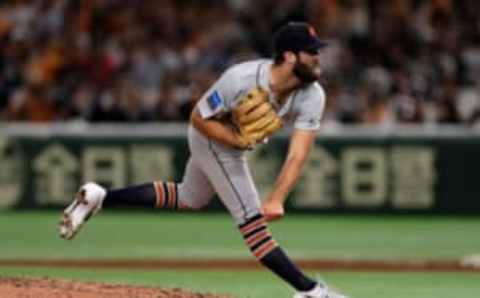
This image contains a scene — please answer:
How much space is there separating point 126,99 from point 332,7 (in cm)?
310

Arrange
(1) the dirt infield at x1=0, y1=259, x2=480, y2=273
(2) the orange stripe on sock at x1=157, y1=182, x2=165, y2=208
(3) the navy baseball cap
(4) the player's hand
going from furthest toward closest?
1. (1) the dirt infield at x1=0, y1=259, x2=480, y2=273
2. (2) the orange stripe on sock at x1=157, y1=182, x2=165, y2=208
3. (3) the navy baseball cap
4. (4) the player's hand

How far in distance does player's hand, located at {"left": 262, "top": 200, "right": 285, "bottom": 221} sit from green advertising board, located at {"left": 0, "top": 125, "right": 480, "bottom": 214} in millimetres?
9520

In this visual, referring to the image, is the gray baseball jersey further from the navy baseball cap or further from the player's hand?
the player's hand

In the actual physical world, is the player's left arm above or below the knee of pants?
above

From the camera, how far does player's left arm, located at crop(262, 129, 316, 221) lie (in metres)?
8.12

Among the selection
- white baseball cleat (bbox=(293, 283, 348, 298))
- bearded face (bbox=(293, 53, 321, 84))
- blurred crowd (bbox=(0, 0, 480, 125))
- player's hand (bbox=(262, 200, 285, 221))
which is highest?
bearded face (bbox=(293, 53, 321, 84))

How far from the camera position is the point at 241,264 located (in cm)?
1296

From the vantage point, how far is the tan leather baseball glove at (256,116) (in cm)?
853

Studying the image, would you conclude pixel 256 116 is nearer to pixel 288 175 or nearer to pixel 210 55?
pixel 288 175

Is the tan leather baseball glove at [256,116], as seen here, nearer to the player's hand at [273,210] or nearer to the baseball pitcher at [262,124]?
the baseball pitcher at [262,124]

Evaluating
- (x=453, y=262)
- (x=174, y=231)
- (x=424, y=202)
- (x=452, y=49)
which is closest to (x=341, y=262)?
(x=453, y=262)

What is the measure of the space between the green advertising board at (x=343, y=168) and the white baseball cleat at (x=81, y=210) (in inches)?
337

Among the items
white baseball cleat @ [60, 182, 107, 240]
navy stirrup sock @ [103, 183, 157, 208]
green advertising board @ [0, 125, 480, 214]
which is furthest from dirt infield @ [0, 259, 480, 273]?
green advertising board @ [0, 125, 480, 214]

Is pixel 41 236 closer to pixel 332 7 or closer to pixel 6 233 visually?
pixel 6 233
